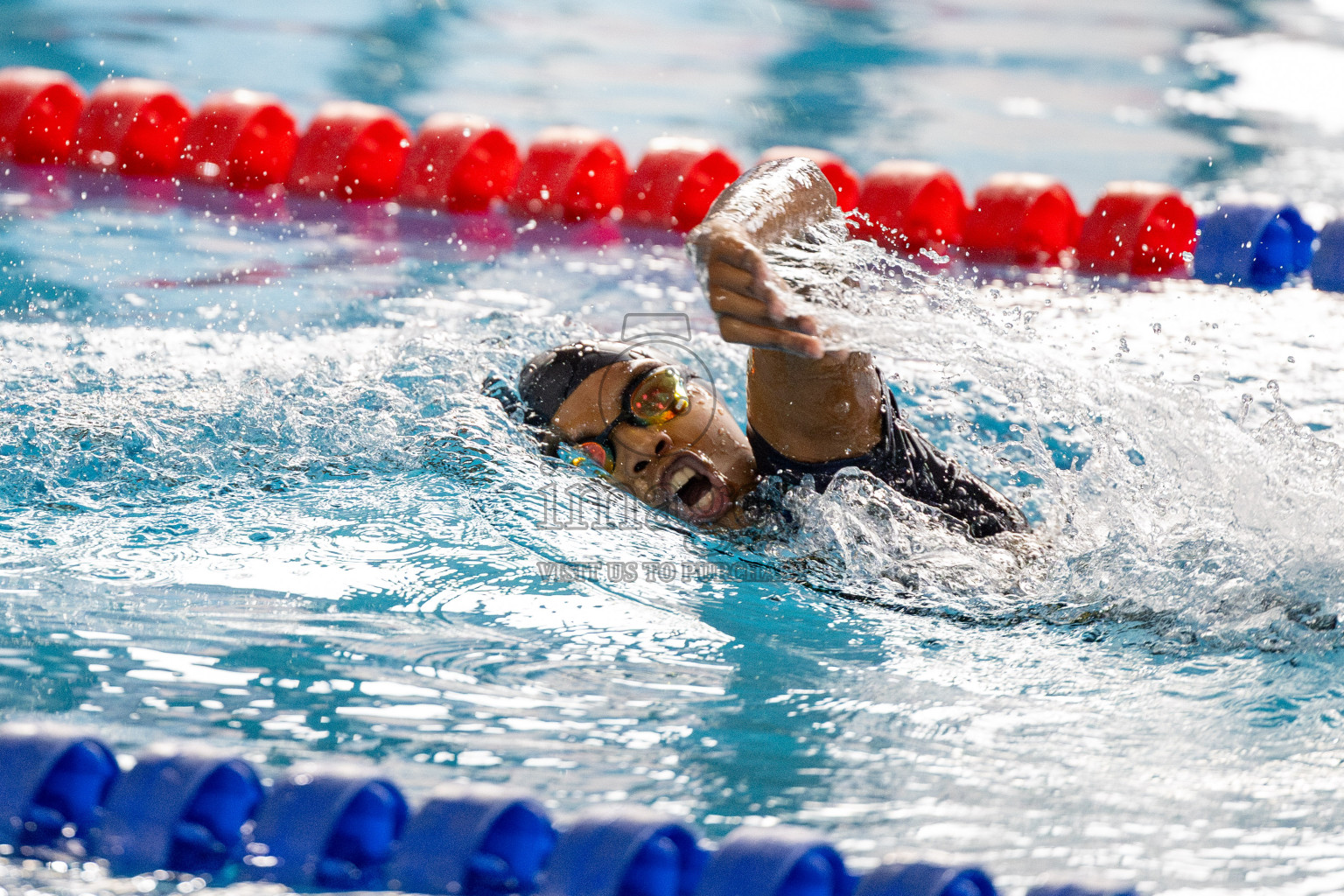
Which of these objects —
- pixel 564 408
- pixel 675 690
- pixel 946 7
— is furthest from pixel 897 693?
pixel 946 7

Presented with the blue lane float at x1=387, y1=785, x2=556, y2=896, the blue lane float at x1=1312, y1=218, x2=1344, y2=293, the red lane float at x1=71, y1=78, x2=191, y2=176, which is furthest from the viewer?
the red lane float at x1=71, y1=78, x2=191, y2=176

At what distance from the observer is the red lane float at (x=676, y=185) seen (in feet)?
16.1

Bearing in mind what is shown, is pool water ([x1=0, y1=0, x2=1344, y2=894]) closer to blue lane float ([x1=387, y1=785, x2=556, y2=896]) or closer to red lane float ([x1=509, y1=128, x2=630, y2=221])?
blue lane float ([x1=387, y1=785, x2=556, y2=896])

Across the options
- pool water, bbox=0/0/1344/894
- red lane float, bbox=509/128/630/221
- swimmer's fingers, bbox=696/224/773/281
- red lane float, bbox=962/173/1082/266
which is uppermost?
red lane float, bbox=509/128/630/221

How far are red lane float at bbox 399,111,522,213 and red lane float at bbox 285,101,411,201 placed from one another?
0.30 ft

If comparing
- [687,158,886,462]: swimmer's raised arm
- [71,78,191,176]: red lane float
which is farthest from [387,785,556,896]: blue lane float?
[71,78,191,176]: red lane float

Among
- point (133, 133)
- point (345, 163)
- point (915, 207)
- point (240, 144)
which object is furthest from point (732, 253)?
point (133, 133)

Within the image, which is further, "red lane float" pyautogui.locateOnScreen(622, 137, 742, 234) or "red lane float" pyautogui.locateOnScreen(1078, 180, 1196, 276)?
"red lane float" pyautogui.locateOnScreen(622, 137, 742, 234)

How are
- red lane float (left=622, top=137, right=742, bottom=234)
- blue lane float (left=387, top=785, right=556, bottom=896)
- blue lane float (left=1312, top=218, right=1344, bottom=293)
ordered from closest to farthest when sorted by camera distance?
blue lane float (left=387, top=785, right=556, bottom=896)
blue lane float (left=1312, top=218, right=1344, bottom=293)
red lane float (left=622, top=137, right=742, bottom=234)

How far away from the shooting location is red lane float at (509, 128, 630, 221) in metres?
5.04

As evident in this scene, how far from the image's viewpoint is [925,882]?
1436 millimetres

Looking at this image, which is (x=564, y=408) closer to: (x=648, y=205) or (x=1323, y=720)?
(x=1323, y=720)

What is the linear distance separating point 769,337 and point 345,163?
148 inches

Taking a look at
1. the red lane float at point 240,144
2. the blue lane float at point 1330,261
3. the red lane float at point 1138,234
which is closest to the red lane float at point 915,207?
the red lane float at point 1138,234
